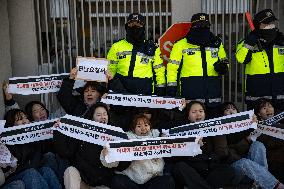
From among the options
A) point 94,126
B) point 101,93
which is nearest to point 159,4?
point 101,93

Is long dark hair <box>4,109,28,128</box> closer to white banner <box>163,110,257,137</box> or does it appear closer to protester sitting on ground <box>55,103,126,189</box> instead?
protester sitting on ground <box>55,103,126,189</box>

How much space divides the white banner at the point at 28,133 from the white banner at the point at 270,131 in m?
2.54

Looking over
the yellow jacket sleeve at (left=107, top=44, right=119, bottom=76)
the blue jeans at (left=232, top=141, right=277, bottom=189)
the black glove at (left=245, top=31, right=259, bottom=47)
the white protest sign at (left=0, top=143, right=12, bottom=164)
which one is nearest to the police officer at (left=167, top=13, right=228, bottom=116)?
the black glove at (left=245, top=31, right=259, bottom=47)

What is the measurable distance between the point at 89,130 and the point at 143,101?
1.11 metres

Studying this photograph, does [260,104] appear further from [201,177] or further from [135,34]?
[135,34]

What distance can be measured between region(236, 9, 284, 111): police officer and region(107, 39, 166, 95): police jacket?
1.17 metres

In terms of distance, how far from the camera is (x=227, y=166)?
4914 mm

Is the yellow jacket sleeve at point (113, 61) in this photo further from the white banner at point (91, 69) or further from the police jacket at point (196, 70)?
the police jacket at point (196, 70)

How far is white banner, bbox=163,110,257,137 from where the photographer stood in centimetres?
512

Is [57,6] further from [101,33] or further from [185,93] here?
[185,93]

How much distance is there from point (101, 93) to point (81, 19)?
190 centimetres

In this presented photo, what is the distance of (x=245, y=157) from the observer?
5.38 meters

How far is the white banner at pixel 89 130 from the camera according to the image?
4859 millimetres

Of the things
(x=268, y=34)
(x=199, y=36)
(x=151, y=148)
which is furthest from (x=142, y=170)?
(x=268, y=34)
